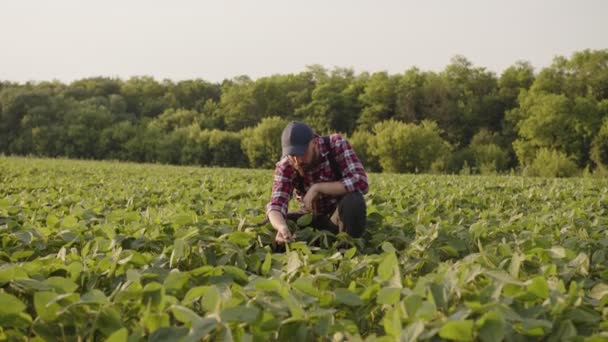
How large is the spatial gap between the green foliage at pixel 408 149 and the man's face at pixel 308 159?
35547 millimetres

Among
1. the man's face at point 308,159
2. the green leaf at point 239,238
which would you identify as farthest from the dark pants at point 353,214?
the green leaf at point 239,238

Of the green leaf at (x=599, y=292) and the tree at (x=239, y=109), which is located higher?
the green leaf at (x=599, y=292)

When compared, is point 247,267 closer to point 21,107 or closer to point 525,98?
point 525,98

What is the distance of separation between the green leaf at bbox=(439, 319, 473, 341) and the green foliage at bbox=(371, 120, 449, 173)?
126 feet

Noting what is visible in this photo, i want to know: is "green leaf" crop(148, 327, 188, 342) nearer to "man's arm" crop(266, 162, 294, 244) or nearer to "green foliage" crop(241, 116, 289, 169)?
"man's arm" crop(266, 162, 294, 244)

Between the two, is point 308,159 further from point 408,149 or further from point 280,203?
point 408,149

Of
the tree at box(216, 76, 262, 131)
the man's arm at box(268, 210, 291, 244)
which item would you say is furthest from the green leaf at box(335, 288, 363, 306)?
the tree at box(216, 76, 262, 131)

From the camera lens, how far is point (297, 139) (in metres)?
3.84

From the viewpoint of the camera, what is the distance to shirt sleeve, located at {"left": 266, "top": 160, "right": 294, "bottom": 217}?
13.0 feet

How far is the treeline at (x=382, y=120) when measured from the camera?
4238 centimetres

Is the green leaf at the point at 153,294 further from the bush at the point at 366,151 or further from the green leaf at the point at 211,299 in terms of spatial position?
the bush at the point at 366,151

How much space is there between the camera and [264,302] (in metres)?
1.72

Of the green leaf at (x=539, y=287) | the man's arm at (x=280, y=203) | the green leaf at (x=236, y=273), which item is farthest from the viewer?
the man's arm at (x=280, y=203)

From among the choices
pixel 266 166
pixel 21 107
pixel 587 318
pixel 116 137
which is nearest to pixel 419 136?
pixel 266 166
